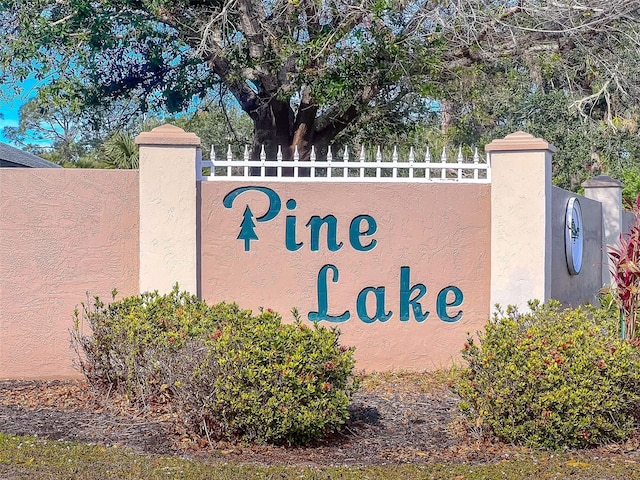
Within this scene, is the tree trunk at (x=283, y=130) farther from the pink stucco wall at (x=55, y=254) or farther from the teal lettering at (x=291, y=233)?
the pink stucco wall at (x=55, y=254)

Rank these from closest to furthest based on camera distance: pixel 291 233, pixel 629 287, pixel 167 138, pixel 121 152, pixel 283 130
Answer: pixel 629 287
pixel 167 138
pixel 291 233
pixel 283 130
pixel 121 152

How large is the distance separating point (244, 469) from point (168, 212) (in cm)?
330

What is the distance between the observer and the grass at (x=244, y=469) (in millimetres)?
4836

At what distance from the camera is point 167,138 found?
24.8 ft

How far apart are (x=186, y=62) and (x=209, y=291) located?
648 centimetres

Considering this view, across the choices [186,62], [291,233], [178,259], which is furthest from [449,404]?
[186,62]

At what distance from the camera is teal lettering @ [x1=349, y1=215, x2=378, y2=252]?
7852 millimetres

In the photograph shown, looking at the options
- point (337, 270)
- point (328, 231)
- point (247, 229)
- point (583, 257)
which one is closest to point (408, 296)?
point (337, 270)

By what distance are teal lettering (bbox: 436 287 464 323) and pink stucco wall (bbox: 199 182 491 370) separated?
0.14ft

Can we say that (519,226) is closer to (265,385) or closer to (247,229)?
(247,229)

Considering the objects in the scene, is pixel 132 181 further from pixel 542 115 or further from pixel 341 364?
pixel 542 115

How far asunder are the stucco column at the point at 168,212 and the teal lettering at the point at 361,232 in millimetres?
1543

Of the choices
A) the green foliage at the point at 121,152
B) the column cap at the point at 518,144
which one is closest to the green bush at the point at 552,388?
the column cap at the point at 518,144

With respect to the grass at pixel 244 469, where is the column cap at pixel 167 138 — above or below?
above
